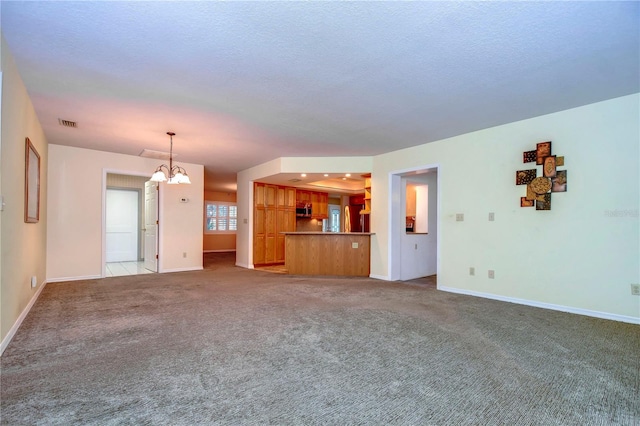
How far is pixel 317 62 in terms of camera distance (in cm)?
270

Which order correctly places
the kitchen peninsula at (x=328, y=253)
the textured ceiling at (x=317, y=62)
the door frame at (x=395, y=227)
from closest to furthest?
the textured ceiling at (x=317, y=62) → the door frame at (x=395, y=227) → the kitchen peninsula at (x=328, y=253)

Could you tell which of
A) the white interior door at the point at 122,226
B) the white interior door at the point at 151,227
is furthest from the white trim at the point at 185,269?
the white interior door at the point at 122,226

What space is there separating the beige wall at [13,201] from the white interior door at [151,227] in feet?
9.89

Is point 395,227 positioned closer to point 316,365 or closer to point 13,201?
point 316,365

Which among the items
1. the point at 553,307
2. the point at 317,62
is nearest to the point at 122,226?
the point at 317,62

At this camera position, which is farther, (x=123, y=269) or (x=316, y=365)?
(x=123, y=269)

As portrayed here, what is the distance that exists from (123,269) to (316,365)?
6.62 metres

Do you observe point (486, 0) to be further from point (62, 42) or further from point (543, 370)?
point (62, 42)

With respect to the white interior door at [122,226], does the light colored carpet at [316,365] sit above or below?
below

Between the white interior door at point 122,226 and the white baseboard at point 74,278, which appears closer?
the white baseboard at point 74,278

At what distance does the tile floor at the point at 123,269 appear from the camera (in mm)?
6579

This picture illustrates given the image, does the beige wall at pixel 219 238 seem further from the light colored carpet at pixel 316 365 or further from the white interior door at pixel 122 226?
the light colored carpet at pixel 316 365

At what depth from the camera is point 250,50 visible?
2.51 m

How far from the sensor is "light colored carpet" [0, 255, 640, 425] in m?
1.72
